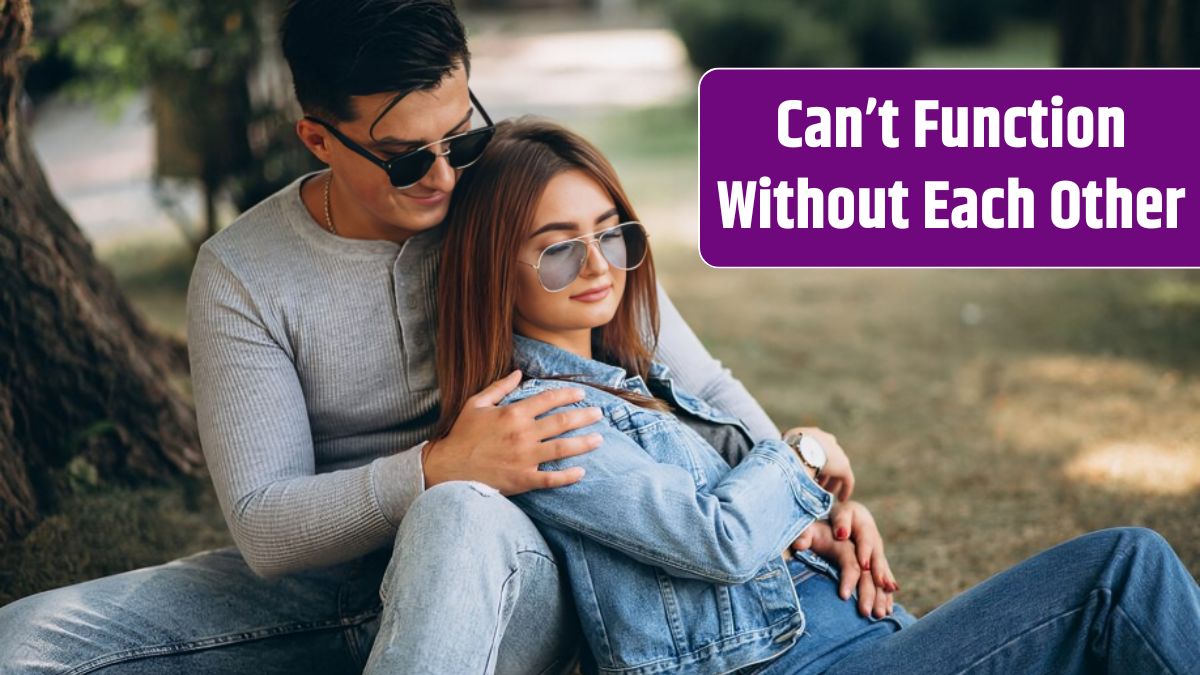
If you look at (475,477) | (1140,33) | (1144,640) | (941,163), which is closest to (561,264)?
(475,477)

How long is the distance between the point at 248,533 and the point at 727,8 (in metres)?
12.4

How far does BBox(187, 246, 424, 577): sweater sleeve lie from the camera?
2320 mm

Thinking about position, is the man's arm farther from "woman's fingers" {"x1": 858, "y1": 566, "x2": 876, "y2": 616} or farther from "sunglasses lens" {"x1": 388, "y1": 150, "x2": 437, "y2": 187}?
"sunglasses lens" {"x1": 388, "y1": 150, "x2": 437, "y2": 187}

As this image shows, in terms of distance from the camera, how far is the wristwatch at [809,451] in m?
2.58

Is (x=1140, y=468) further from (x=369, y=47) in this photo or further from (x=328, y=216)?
(x=369, y=47)

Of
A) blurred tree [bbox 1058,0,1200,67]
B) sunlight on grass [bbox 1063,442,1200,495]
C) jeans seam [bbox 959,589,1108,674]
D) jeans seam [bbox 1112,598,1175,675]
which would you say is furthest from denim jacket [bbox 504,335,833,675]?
blurred tree [bbox 1058,0,1200,67]

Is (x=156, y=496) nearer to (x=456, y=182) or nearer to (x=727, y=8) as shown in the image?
(x=456, y=182)

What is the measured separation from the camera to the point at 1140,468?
14.7ft

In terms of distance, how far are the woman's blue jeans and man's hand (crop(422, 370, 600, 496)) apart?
0.06 meters

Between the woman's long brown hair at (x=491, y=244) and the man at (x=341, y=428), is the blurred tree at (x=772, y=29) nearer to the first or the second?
the man at (x=341, y=428)

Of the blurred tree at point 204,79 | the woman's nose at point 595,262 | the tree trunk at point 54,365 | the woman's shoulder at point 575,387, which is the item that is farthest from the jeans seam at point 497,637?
the blurred tree at point 204,79

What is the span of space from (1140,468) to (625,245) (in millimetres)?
2709

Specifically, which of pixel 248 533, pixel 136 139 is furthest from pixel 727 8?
pixel 248 533

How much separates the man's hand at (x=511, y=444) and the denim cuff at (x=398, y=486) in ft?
0.06
